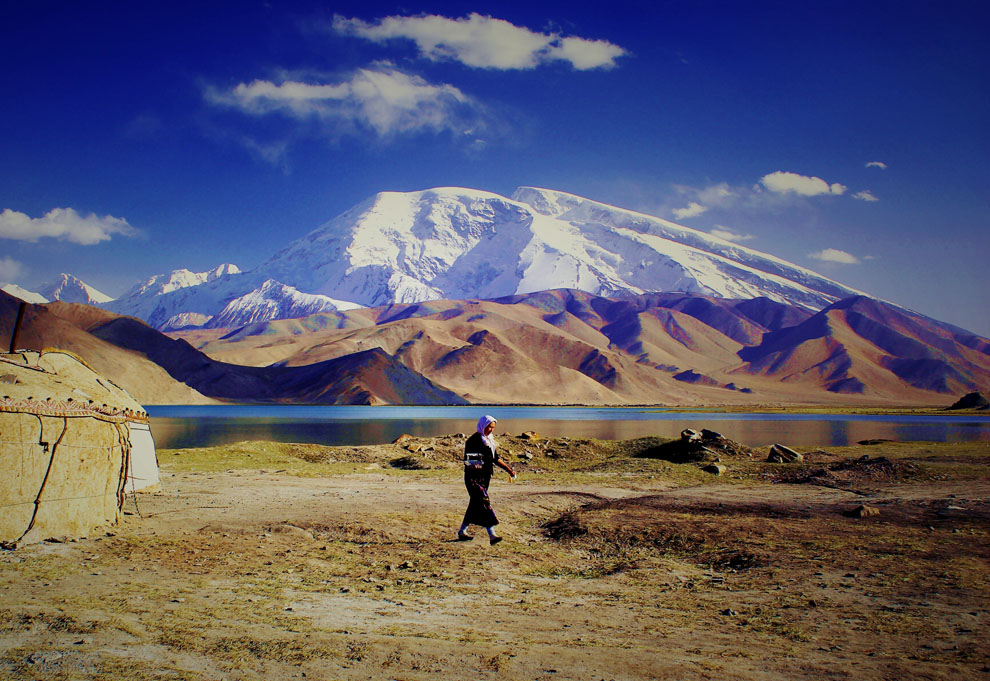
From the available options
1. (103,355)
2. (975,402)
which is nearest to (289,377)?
(103,355)

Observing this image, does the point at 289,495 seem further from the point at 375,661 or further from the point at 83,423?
the point at 375,661

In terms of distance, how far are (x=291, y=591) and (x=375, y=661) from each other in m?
2.76

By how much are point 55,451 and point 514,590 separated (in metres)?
7.38

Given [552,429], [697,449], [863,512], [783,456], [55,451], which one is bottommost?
[552,429]

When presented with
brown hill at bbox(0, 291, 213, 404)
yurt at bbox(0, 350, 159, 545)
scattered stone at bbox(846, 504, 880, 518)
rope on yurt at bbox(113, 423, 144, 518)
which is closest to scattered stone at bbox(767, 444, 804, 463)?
scattered stone at bbox(846, 504, 880, 518)

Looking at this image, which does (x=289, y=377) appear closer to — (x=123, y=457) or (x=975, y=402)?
(x=975, y=402)

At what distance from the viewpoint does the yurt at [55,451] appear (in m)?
9.54

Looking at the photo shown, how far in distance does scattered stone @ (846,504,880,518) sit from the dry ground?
0.11 m

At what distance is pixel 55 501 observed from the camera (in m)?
10.0

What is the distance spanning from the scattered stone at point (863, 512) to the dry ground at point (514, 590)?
0.11m

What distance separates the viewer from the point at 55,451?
399 inches

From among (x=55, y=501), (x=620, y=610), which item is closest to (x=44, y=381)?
(x=55, y=501)

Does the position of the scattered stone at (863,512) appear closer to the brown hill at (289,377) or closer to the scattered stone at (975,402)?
the brown hill at (289,377)

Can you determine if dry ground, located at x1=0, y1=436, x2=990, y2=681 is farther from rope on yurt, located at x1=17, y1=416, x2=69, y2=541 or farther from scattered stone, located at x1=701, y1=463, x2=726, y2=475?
scattered stone, located at x1=701, y1=463, x2=726, y2=475
